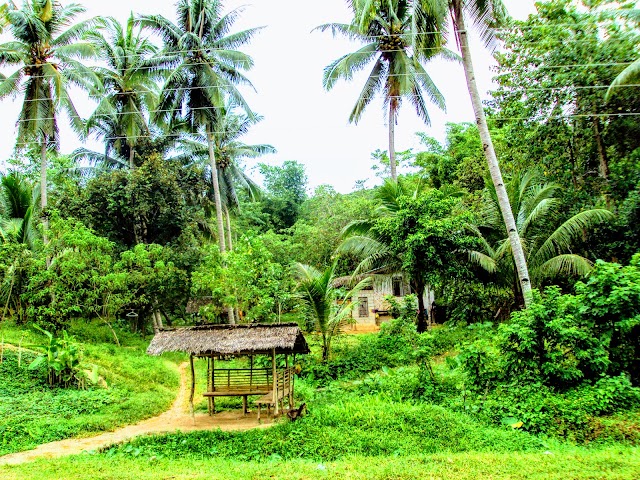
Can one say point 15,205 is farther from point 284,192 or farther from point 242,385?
point 284,192

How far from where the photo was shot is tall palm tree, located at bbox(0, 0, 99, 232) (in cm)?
1880

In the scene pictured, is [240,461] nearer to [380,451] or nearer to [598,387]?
[380,451]

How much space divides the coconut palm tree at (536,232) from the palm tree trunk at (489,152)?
10.1 feet

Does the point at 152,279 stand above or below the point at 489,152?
below

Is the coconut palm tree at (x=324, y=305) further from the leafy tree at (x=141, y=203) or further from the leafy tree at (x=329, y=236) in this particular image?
the leafy tree at (x=329, y=236)

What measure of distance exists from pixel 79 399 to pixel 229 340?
4166 millimetres

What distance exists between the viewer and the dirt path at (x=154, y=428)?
862 centimetres

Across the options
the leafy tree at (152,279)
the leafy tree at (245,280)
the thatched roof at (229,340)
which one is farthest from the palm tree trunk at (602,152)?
the leafy tree at (152,279)

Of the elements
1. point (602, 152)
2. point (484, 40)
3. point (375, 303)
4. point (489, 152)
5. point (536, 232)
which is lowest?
point (375, 303)

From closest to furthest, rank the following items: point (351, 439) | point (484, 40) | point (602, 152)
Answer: point (351, 439), point (484, 40), point (602, 152)

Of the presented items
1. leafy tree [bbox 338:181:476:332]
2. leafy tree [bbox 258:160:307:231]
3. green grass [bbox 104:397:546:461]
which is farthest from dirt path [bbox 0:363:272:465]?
leafy tree [bbox 258:160:307:231]

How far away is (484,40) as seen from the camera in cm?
1338

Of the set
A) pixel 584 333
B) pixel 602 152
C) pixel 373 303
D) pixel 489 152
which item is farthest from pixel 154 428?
pixel 373 303

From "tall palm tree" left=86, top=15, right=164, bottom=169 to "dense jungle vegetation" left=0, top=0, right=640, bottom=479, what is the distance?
5.9 inches
